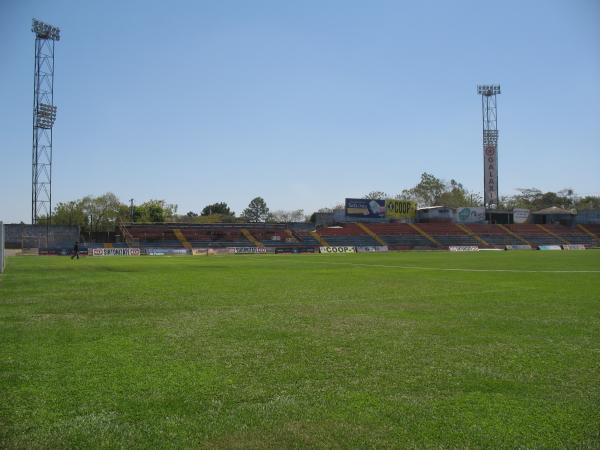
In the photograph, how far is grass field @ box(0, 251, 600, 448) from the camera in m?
4.39

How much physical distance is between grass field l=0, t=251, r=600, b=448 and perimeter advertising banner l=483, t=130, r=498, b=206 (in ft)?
254

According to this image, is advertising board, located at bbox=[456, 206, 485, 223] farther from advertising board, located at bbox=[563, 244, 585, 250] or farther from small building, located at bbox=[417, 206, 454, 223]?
advertising board, located at bbox=[563, 244, 585, 250]

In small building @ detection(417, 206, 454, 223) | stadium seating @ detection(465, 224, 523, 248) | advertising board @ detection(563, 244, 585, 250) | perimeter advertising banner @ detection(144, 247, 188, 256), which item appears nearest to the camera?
perimeter advertising banner @ detection(144, 247, 188, 256)

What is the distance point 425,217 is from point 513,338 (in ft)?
261

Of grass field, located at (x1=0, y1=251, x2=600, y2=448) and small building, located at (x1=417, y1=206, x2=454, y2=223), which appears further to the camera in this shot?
small building, located at (x1=417, y1=206, x2=454, y2=223)

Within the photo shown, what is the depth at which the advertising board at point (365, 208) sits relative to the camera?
78.6 meters

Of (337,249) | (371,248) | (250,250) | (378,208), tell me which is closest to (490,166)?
(378,208)

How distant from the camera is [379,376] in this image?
19.9 ft

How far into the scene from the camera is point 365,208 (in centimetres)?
7950

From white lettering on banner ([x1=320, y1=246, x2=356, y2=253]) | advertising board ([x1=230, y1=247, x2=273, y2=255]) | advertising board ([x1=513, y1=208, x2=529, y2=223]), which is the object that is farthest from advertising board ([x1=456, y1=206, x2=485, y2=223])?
advertising board ([x1=230, y1=247, x2=273, y2=255])

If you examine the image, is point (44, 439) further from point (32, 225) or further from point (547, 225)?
point (547, 225)

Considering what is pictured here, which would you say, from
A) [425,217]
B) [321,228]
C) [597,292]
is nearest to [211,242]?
[321,228]

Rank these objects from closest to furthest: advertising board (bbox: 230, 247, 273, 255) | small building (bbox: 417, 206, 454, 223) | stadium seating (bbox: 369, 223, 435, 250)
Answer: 1. advertising board (bbox: 230, 247, 273, 255)
2. stadium seating (bbox: 369, 223, 435, 250)
3. small building (bbox: 417, 206, 454, 223)

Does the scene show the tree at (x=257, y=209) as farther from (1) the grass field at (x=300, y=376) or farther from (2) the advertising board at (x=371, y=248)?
(1) the grass field at (x=300, y=376)
